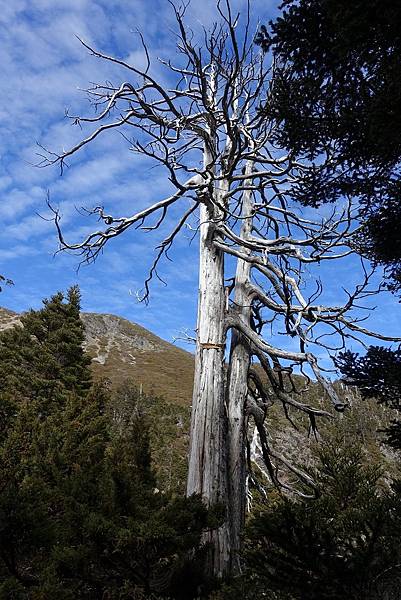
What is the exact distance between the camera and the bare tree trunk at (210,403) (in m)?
5.40

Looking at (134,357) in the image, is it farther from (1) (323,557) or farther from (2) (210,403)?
(1) (323,557)

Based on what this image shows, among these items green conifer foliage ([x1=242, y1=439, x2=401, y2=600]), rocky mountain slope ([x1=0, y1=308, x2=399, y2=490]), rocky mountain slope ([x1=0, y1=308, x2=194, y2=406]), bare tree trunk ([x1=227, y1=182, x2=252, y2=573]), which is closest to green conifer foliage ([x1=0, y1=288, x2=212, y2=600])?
green conifer foliage ([x1=242, y1=439, x2=401, y2=600])

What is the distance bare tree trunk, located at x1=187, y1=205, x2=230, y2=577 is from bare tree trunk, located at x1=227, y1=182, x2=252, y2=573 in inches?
7.7

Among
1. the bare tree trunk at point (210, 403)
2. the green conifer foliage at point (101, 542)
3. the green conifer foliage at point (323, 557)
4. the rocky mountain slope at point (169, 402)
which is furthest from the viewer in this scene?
the rocky mountain slope at point (169, 402)

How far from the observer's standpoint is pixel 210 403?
5953 millimetres

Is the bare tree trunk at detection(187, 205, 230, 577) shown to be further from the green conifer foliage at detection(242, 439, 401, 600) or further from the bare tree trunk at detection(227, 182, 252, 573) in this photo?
the green conifer foliage at detection(242, 439, 401, 600)

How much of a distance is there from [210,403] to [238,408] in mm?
607

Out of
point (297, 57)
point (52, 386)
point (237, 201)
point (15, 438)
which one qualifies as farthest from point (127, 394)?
point (297, 57)

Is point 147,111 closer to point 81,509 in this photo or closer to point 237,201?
point 237,201

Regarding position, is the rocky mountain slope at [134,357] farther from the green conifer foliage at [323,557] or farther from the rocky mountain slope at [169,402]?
the green conifer foliage at [323,557]

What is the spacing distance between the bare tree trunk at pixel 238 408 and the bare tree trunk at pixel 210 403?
195 millimetres

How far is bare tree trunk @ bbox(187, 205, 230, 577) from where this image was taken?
5.40 meters

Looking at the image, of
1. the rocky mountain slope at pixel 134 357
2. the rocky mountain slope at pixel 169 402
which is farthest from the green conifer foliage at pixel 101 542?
the rocky mountain slope at pixel 134 357

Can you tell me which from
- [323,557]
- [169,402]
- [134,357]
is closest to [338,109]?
[323,557]
